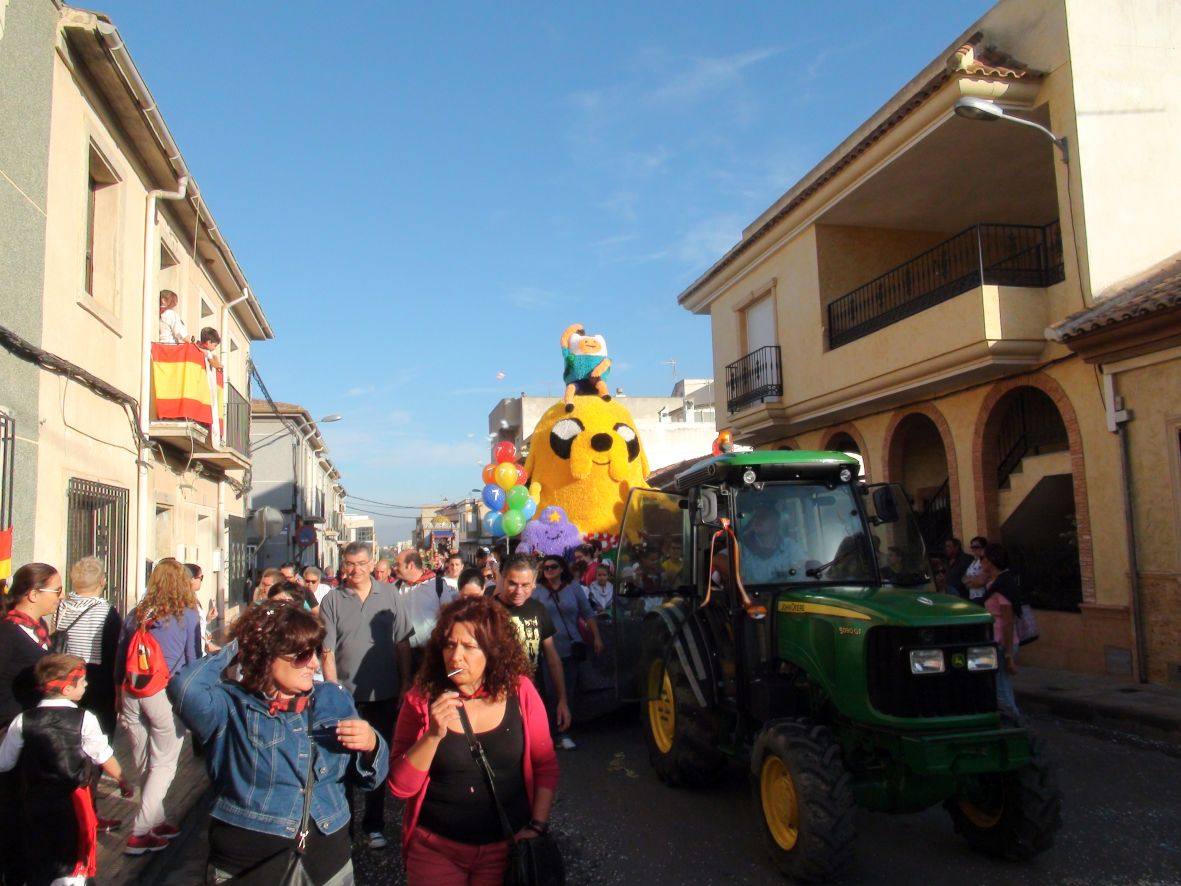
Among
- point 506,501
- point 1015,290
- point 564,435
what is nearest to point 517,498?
point 506,501

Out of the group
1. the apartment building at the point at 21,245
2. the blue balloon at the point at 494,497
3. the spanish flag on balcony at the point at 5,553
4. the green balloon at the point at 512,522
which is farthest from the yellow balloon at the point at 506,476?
the spanish flag on balcony at the point at 5,553

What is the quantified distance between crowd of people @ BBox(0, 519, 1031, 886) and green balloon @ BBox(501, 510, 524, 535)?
7763 mm

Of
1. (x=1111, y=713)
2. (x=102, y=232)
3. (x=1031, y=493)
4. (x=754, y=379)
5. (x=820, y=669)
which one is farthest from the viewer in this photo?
(x=754, y=379)

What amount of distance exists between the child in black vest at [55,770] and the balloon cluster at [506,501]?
34.1 ft

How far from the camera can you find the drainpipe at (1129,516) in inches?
388

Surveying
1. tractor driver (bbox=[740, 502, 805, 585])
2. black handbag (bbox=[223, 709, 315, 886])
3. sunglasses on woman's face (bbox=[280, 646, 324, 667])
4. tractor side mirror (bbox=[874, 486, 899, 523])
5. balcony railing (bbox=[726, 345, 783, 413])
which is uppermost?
balcony railing (bbox=[726, 345, 783, 413])

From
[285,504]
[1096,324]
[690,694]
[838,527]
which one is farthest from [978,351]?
[285,504]

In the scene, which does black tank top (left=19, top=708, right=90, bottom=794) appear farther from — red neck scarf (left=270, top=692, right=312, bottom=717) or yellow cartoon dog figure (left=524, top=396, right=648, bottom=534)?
yellow cartoon dog figure (left=524, top=396, right=648, bottom=534)

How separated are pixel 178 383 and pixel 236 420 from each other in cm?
459

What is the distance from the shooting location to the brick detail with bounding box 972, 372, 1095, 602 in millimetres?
10609

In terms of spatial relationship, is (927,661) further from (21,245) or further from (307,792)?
(21,245)

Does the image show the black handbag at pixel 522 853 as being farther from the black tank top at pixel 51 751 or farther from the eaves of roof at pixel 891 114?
the eaves of roof at pixel 891 114

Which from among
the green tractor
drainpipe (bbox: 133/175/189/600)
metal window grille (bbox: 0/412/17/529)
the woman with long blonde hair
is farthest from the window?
the green tractor

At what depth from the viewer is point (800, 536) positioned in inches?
226
